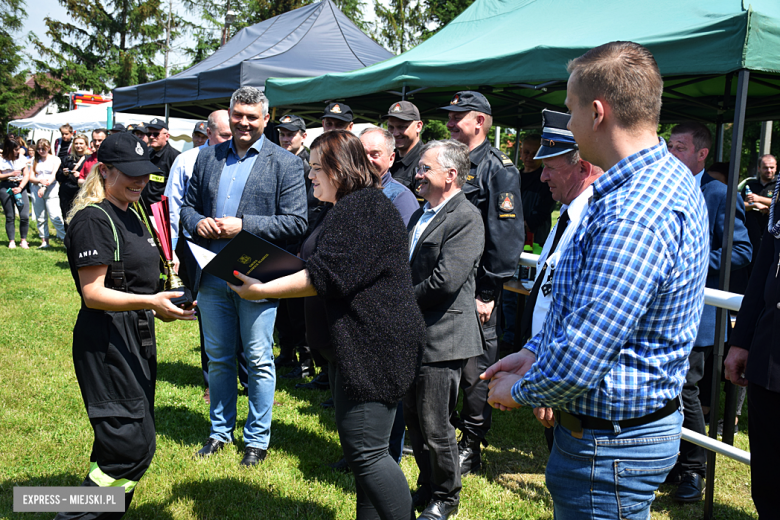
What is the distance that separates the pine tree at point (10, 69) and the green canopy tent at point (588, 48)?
117 feet

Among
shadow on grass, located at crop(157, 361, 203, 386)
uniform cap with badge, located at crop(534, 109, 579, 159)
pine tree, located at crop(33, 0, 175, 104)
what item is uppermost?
pine tree, located at crop(33, 0, 175, 104)

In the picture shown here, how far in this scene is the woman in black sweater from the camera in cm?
229

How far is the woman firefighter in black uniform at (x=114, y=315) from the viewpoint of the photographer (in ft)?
8.02

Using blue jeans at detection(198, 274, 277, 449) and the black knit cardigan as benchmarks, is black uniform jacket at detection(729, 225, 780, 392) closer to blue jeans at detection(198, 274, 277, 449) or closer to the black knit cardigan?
the black knit cardigan

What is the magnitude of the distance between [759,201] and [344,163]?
17.1ft

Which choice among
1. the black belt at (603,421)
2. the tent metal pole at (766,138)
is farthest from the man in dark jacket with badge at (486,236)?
the tent metal pole at (766,138)

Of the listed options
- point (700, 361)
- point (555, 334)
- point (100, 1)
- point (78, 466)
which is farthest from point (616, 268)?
point (100, 1)

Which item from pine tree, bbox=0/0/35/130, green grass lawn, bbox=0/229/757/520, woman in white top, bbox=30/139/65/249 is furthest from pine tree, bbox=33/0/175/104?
green grass lawn, bbox=0/229/757/520

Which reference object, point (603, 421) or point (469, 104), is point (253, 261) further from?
point (469, 104)

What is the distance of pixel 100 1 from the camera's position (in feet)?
119

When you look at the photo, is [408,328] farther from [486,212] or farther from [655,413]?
[486,212]

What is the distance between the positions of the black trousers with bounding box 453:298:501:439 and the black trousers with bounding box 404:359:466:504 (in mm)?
598

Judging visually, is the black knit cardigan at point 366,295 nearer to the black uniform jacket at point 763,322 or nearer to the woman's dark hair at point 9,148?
the black uniform jacket at point 763,322

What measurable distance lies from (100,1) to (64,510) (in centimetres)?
4175
